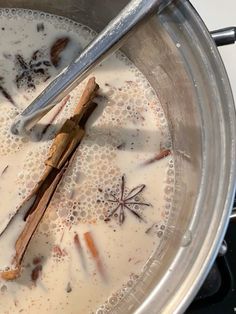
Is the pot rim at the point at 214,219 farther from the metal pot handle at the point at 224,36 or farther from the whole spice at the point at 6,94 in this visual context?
the whole spice at the point at 6,94

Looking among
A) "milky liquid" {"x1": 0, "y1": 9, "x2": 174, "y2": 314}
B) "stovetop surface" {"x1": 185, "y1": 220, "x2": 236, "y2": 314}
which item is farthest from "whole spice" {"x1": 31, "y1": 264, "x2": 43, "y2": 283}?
"stovetop surface" {"x1": 185, "y1": 220, "x2": 236, "y2": 314}

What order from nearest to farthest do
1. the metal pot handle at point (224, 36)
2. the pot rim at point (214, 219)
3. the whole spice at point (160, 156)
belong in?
the pot rim at point (214, 219) < the metal pot handle at point (224, 36) < the whole spice at point (160, 156)

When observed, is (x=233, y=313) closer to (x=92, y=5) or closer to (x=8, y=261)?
(x=8, y=261)

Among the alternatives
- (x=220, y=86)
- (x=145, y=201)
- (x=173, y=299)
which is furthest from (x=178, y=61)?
(x=173, y=299)

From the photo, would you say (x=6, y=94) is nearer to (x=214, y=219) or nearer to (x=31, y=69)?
(x=31, y=69)

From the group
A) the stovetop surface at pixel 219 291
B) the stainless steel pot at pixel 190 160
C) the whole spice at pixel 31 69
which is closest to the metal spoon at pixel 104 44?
the stainless steel pot at pixel 190 160

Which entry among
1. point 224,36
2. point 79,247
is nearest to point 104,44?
point 224,36
